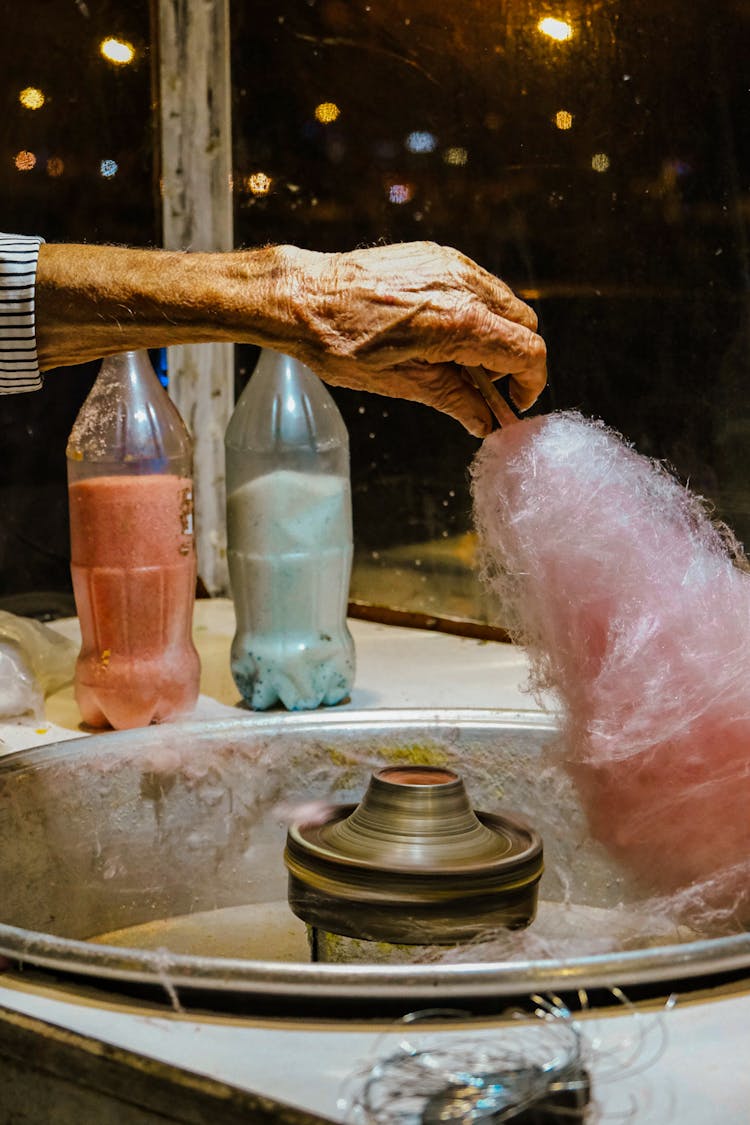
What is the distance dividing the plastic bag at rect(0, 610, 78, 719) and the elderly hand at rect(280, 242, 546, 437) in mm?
803

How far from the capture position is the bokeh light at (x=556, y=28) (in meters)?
1.99

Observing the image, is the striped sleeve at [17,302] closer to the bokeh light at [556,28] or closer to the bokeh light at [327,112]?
the bokeh light at [556,28]

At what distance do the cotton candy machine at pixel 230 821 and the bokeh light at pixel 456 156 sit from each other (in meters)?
1.06

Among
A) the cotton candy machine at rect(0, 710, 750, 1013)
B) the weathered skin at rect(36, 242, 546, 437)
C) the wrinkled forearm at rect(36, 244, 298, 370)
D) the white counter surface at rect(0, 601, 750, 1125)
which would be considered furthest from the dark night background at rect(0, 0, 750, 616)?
the white counter surface at rect(0, 601, 750, 1125)

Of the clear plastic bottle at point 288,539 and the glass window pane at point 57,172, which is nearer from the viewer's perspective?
the clear plastic bottle at point 288,539

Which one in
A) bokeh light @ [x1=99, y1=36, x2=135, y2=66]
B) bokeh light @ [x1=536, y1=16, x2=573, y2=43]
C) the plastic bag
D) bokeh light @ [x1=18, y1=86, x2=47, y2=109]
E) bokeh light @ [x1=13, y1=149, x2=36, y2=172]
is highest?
bokeh light @ [x1=99, y1=36, x2=135, y2=66]

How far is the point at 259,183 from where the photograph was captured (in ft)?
8.24

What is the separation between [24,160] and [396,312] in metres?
1.41

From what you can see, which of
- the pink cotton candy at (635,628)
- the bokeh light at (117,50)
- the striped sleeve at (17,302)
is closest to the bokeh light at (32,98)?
the bokeh light at (117,50)

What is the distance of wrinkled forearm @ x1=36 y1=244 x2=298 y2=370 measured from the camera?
1097mm

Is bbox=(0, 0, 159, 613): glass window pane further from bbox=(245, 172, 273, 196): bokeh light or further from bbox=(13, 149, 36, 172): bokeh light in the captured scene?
bbox=(245, 172, 273, 196): bokeh light

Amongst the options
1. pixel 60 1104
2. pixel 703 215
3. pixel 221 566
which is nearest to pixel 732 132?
pixel 703 215

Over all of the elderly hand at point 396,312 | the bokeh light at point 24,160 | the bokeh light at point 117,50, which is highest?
the bokeh light at point 117,50

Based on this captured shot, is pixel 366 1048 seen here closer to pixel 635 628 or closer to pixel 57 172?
pixel 635 628
